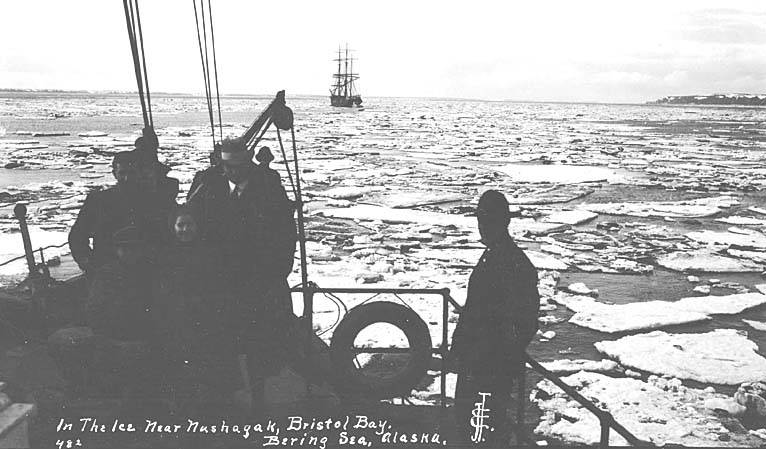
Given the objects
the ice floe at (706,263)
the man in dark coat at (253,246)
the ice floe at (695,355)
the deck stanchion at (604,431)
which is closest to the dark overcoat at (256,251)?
the man in dark coat at (253,246)

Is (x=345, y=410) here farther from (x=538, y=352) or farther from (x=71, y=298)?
(x=538, y=352)

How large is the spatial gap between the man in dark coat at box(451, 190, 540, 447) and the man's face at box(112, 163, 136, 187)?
2.38m

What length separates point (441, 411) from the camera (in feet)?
12.5

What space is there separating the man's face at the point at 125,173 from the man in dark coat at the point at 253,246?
61cm

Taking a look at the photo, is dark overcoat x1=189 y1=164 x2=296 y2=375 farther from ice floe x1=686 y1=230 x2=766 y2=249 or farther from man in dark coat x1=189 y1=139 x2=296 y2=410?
ice floe x1=686 y1=230 x2=766 y2=249

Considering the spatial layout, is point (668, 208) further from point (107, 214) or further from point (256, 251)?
point (107, 214)

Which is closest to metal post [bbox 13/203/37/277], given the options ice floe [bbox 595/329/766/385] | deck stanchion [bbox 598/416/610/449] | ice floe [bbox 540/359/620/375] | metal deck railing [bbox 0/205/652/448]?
metal deck railing [bbox 0/205/652/448]

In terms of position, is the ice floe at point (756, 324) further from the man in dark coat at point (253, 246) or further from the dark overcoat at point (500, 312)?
the man in dark coat at point (253, 246)

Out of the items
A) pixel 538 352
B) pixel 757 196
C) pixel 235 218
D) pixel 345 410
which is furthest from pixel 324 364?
pixel 757 196

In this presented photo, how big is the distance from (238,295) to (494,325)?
1.54 m

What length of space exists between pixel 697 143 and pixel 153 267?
39623mm

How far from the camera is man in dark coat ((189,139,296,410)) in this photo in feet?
11.5

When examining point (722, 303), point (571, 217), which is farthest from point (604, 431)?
point (571, 217)

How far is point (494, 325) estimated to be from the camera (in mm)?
3178
